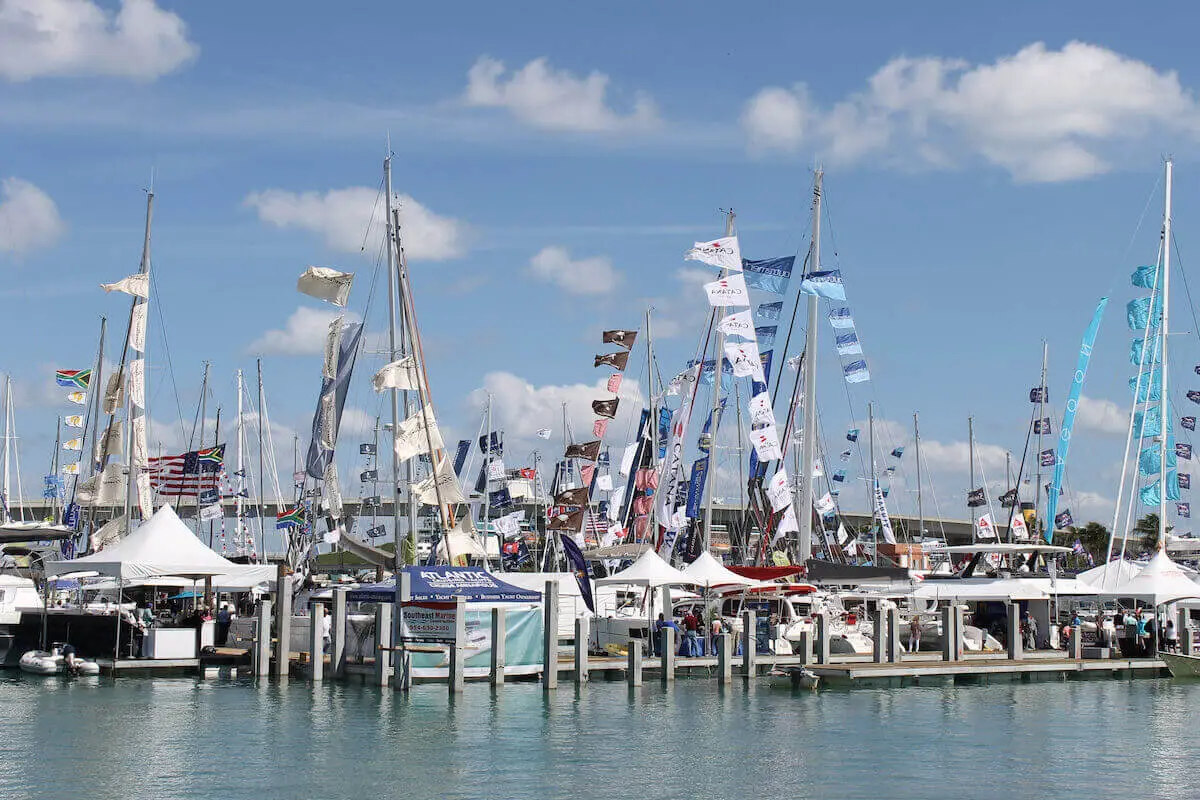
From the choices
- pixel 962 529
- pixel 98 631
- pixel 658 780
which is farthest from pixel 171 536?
pixel 962 529

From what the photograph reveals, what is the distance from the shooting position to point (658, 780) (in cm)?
2708

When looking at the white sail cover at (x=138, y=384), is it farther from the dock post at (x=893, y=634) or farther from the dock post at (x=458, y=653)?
the dock post at (x=893, y=634)

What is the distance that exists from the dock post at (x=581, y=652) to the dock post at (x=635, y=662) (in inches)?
47.3

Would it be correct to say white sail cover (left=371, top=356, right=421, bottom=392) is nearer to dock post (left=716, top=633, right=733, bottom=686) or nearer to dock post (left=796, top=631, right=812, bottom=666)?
dock post (left=716, top=633, right=733, bottom=686)

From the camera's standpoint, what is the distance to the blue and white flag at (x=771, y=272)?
56.1 m

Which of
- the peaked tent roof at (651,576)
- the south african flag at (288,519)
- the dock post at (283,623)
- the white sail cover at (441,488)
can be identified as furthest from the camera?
the south african flag at (288,519)

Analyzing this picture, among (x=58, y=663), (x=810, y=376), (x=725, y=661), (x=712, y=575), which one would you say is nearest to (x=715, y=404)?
(x=810, y=376)

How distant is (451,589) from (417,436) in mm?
10999

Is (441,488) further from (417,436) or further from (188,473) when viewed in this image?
(188,473)

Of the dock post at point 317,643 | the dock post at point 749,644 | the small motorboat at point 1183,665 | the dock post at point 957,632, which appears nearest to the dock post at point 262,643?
the dock post at point 317,643

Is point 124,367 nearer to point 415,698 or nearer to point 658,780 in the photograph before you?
point 415,698

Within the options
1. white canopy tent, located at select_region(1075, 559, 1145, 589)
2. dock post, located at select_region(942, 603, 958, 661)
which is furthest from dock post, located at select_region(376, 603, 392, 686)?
white canopy tent, located at select_region(1075, 559, 1145, 589)

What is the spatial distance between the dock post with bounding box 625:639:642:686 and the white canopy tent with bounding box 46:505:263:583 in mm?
11567

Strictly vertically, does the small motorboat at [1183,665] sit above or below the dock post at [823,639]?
below
